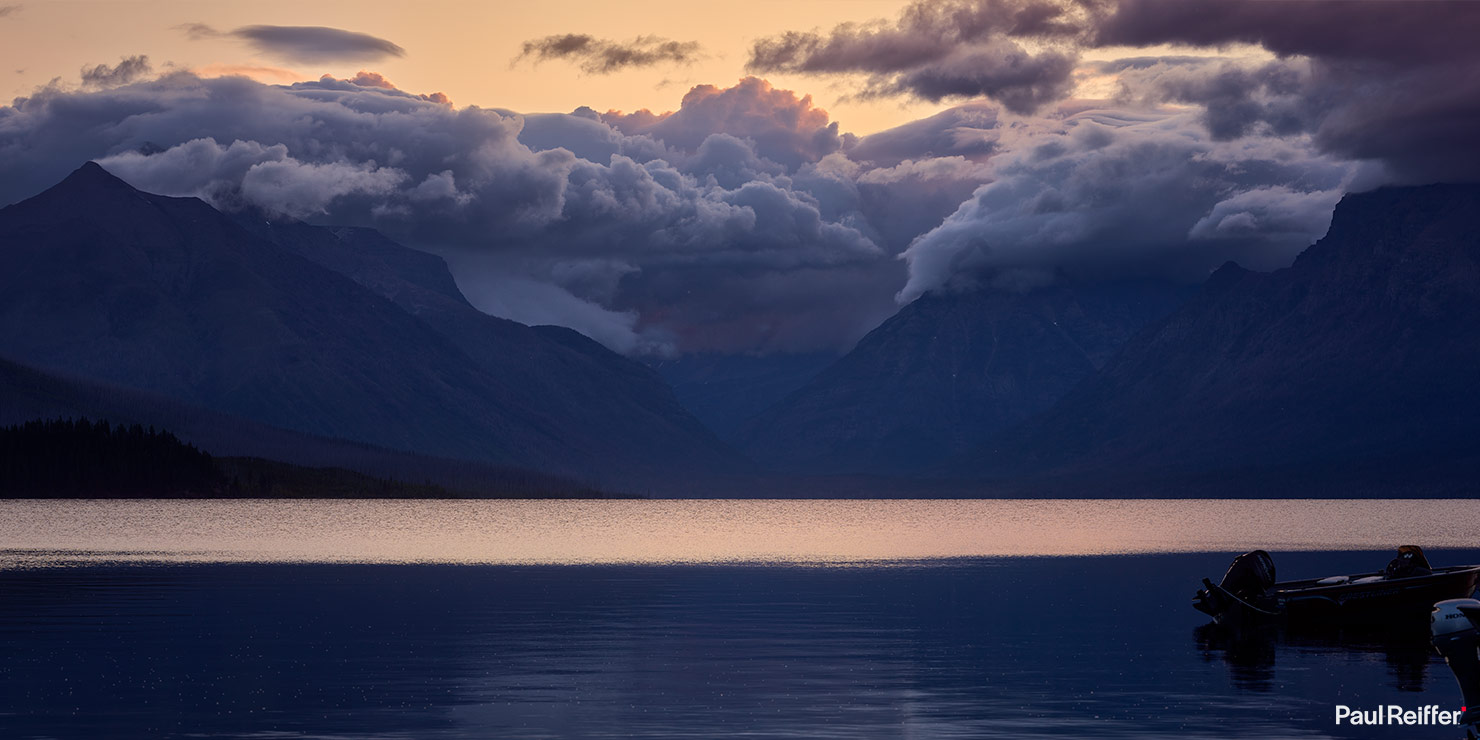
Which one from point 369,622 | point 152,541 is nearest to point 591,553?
point 152,541

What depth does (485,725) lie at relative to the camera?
52.8 metres

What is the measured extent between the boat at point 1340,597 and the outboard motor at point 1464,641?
145 ft

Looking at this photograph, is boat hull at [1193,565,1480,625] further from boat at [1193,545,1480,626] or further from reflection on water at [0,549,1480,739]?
reflection on water at [0,549,1480,739]

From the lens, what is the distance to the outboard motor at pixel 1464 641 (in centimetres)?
4159

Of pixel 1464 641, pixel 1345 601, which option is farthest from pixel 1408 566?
pixel 1464 641

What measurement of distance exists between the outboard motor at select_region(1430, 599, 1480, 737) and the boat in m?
44.2

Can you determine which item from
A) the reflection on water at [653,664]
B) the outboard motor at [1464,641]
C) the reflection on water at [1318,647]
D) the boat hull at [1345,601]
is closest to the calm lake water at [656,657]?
the reflection on water at [653,664]

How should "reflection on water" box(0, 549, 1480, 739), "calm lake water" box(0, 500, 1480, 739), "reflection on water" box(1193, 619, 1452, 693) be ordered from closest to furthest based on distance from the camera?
"reflection on water" box(0, 549, 1480, 739) < "calm lake water" box(0, 500, 1480, 739) < "reflection on water" box(1193, 619, 1452, 693)

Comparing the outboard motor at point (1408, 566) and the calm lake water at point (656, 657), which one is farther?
the outboard motor at point (1408, 566)

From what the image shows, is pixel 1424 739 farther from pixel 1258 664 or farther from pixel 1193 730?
pixel 1258 664

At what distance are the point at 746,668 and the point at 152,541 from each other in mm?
129412

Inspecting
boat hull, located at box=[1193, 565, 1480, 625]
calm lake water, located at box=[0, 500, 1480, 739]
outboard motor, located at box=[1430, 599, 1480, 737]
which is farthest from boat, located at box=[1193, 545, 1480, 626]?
outboard motor, located at box=[1430, 599, 1480, 737]

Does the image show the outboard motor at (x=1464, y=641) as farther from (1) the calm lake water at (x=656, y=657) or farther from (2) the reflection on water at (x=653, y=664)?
(1) the calm lake water at (x=656, y=657)

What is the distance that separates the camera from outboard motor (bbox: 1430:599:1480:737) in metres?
41.6
